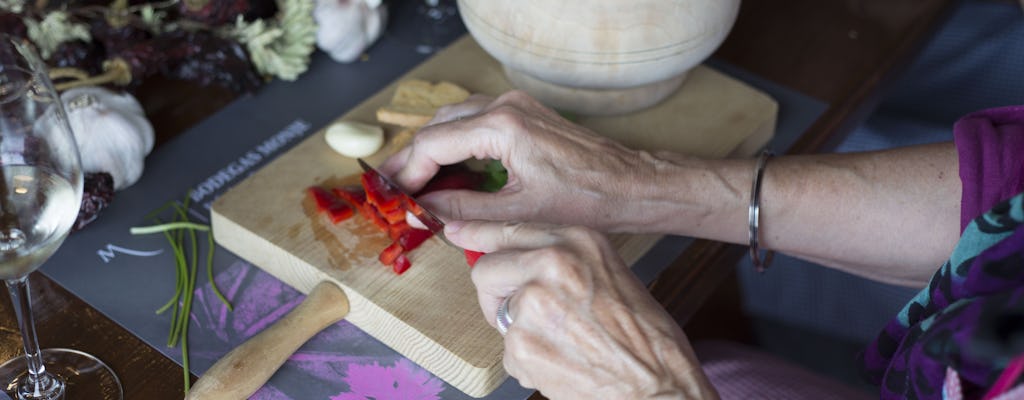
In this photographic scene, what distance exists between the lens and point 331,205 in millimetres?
1093

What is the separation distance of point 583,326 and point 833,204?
40cm

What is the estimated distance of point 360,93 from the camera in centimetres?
136

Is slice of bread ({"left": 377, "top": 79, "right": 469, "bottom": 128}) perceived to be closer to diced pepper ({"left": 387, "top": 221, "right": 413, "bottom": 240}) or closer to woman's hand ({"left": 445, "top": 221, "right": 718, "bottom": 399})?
diced pepper ({"left": 387, "top": 221, "right": 413, "bottom": 240})

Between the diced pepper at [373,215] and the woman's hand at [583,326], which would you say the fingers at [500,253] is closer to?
the woman's hand at [583,326]

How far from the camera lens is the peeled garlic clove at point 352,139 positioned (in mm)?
1158

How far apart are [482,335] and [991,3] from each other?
1.37 meters

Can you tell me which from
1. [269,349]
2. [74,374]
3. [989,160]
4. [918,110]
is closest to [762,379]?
[989,160]

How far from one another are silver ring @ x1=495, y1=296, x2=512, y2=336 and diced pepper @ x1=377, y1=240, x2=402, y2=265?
0.18 metres

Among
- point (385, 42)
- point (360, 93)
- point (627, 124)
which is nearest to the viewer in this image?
point (627, 124)

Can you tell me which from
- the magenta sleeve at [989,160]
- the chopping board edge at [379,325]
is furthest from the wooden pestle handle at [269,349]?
the magenta sleeve at [989,160]

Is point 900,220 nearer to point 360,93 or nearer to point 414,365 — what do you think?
point 414,365

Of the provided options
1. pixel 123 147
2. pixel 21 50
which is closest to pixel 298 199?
pixel 123 147

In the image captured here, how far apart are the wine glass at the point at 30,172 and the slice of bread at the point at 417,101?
0.44 metres

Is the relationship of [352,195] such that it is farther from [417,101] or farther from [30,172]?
[30,172]
